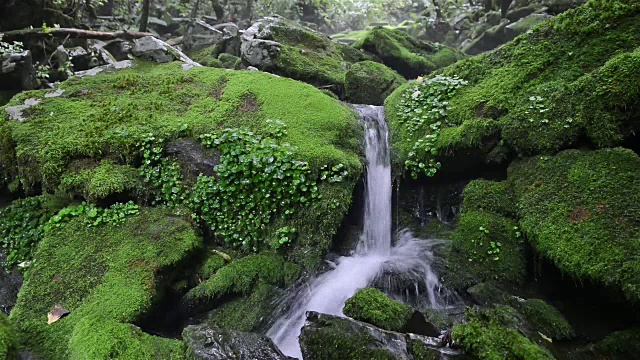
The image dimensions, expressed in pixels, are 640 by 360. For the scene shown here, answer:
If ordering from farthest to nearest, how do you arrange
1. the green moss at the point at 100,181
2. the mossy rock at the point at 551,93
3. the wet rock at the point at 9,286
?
the green moss at the point at 100,181 → the wet rock at the point at 9,286 → the mossy rock at the point at 551,93

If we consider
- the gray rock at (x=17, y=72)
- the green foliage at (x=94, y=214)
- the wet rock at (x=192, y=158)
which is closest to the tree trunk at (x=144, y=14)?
the gray rock at (x=17, y=72)

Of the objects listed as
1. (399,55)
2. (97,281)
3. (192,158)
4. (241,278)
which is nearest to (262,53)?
(399,55)

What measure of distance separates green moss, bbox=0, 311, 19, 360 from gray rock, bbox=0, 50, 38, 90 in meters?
6.07

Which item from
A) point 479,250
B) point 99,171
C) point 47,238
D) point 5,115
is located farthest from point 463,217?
point 5,115

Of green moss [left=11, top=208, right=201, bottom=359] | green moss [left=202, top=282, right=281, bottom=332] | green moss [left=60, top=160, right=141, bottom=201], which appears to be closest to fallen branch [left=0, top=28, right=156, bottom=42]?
green moss [left=60, top=160, right=141, bottom=201]

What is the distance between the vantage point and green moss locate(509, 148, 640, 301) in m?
3.83

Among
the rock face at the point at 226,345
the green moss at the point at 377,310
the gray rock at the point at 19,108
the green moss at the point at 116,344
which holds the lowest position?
the green moss at the point at 116,344

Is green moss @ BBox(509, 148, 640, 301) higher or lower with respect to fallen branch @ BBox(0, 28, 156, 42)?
lower

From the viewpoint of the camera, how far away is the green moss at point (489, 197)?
5.23 metres

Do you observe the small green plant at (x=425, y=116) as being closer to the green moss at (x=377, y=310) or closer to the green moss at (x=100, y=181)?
the green moss at (x=377, y=310)

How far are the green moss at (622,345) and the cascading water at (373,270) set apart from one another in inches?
67.3

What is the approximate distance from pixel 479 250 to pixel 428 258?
75cm

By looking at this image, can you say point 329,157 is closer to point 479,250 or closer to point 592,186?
point 479,250

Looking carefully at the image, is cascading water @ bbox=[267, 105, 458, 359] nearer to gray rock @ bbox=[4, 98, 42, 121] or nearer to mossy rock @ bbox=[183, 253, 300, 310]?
mossy rock @ bbox=[183, 253, 300, 310]
